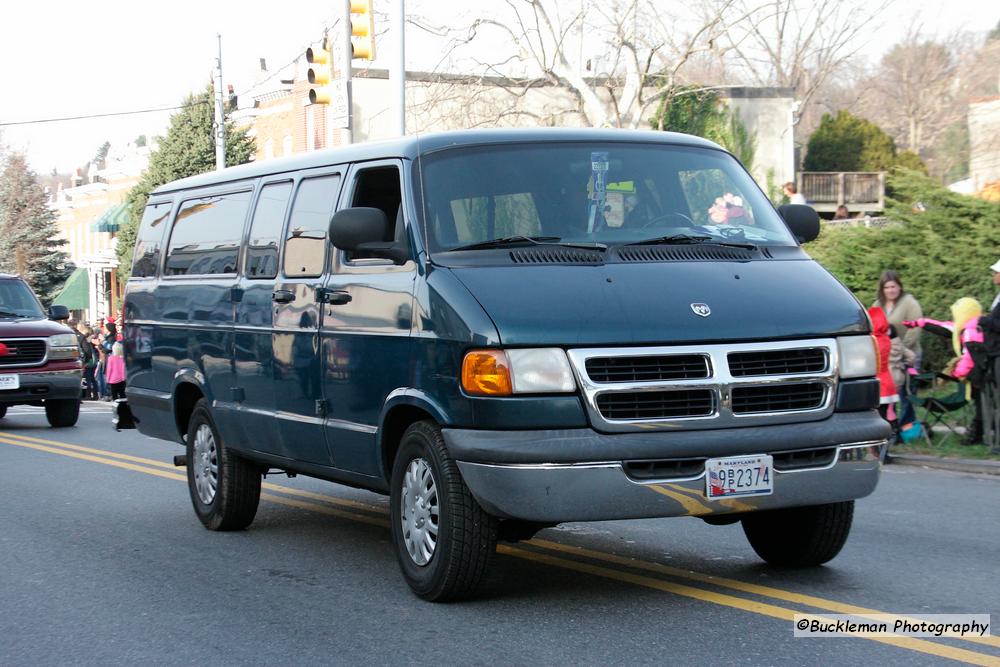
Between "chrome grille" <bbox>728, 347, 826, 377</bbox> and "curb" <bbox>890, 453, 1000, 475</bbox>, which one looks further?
"curb" <bbox>890, 453, 1000, 475</bbox>

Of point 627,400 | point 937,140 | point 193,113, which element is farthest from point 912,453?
point 937,140

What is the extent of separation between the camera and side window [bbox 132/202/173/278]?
10.3 meters

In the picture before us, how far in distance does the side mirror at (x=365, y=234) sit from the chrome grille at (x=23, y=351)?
44.0 feet

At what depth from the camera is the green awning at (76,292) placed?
221 feet

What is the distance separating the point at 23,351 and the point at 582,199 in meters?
13.9

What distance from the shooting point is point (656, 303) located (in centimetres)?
616

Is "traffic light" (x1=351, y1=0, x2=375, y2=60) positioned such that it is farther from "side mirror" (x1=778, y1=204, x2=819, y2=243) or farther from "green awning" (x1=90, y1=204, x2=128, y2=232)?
"green awning" (x1=90, y1=204, x2=128, y2=232)

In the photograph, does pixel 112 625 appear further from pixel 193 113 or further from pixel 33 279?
pixel 33 279

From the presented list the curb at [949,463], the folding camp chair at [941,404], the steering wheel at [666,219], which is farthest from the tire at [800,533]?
the folding camp chair at [941,404]

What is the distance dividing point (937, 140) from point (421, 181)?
216 ft

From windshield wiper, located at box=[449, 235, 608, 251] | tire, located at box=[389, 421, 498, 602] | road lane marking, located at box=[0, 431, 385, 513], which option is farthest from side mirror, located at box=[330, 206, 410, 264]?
road lane marking, located at box=[0, 431, 385, 513]

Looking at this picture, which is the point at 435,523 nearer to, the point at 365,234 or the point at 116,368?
the point at 365,234

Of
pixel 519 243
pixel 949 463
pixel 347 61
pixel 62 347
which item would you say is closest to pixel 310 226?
pixel 519 243

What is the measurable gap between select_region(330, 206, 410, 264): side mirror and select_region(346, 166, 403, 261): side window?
5.9 inches
